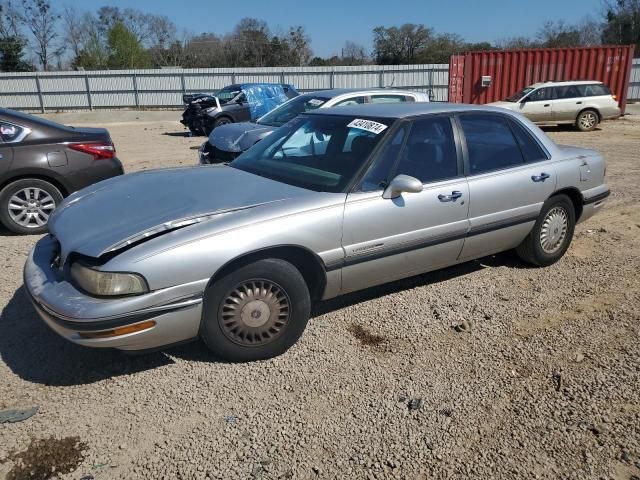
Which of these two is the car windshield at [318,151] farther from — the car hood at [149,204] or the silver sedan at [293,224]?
the car hood at [149,204]

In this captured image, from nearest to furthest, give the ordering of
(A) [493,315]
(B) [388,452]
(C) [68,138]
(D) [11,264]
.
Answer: (B) [388,452]
(A) [493,315]
(D) [11,264]
(C) [68,138]

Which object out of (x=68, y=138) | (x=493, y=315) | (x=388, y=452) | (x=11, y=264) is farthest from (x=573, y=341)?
(x=68, y=138)

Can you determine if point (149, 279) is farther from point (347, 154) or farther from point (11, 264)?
point (11, 264)

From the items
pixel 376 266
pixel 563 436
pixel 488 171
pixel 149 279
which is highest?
pixel 488 171

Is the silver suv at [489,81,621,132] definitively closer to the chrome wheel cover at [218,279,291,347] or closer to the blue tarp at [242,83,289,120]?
the blue tarp at [242,83,289,120]

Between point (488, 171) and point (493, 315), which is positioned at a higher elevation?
point (488, 171)

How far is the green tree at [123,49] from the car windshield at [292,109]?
52055 mm

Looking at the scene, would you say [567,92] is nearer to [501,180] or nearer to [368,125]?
[501,180]

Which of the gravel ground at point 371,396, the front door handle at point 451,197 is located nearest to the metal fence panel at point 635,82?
the gravel ground at point 371,396

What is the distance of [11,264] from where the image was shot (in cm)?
502

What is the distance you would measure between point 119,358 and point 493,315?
8.82ft

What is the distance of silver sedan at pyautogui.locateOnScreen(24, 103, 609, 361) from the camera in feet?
9.46

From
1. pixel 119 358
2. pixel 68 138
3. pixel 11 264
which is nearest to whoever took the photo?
pixel 119 358

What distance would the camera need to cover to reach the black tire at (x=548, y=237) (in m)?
4.70
